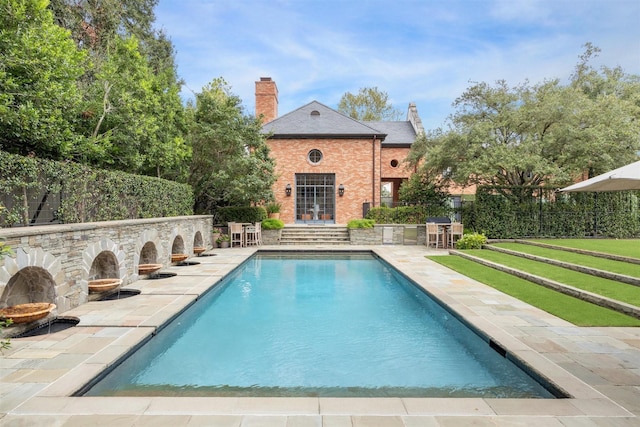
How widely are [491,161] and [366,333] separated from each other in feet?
36.5

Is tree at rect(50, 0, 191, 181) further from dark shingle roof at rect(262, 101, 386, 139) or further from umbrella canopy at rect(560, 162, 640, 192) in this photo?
umbrella canopy at rect(560, 162, 640, 192)

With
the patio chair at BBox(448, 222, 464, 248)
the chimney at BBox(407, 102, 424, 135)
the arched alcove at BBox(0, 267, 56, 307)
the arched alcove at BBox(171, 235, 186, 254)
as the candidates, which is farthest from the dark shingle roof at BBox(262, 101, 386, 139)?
the arched alcove at BBox(0, 267, 56, 307)

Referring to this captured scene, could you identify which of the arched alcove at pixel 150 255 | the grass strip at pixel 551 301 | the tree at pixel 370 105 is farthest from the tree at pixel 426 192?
the tree at pixel 370 105

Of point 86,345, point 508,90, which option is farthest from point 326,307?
point 508,90

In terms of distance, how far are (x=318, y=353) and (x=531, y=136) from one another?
14.1m

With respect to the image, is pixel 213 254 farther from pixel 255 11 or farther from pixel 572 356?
pixel 572 356

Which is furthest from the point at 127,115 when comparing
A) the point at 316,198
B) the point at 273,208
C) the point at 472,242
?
the point at 472,242

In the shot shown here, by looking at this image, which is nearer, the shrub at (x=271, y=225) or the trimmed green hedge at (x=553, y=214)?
the trimmed green hedge at (x=553, y=214)

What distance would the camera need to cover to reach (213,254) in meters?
13.7

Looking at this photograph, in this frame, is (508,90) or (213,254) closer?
(213,254)

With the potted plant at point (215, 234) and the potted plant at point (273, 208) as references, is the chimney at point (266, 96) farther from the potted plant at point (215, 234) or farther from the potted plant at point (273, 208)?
the potted plant at point (215, 234)

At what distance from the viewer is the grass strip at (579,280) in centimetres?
642

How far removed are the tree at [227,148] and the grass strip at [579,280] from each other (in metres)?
9.64

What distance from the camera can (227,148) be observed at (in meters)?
16.3
